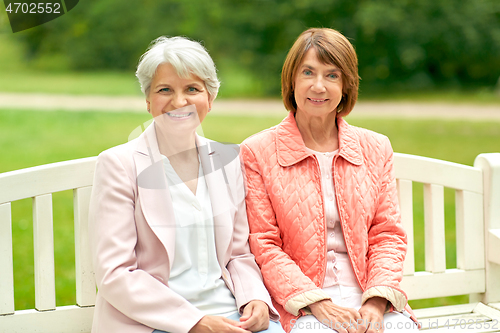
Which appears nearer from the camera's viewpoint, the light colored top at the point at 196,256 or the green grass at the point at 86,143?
the light colored top at the point at 196,256

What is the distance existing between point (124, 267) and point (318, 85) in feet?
3.75

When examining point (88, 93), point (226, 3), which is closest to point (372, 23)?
point (226, 3)

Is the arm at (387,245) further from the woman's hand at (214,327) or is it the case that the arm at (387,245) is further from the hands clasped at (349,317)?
the woman's hand at (214,327)

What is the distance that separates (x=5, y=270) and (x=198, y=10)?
1955 centimetres

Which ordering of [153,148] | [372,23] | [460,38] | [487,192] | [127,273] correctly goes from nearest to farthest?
1. [127,273]
2. [153,148]
3. [487,192]
4. [372,23]
5. [460,38]

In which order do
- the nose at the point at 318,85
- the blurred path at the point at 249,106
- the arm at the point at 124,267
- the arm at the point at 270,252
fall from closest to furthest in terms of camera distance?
the arm at the point at 124,267
the arm at the point at 270,252
the nose at the point at 318,85
the blurred path at the point at 249,106

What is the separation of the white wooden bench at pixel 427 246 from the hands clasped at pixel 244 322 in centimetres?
70

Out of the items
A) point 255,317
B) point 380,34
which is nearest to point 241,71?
point 380,34

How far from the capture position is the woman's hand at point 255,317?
7.30 ft

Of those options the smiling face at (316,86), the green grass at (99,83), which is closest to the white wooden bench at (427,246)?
the smiling face at (316,86)

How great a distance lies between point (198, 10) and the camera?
20.9 m

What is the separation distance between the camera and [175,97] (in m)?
2.32

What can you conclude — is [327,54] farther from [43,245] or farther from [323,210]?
[43,245]

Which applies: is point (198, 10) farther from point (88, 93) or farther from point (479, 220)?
point (479, 220)
